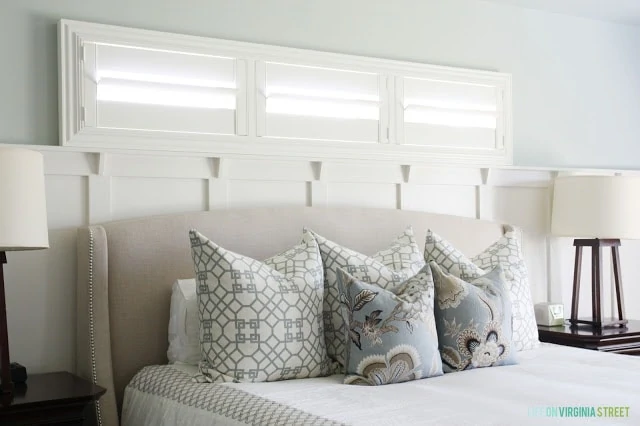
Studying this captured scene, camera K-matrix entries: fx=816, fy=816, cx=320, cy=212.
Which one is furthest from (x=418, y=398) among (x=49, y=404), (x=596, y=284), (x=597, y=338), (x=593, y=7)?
(x=593, y=7)

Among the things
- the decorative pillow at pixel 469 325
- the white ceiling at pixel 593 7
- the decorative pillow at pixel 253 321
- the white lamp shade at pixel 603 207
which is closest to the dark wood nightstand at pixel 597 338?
the white lamp shade at pixel 603 207

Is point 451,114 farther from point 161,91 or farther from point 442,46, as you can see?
point 161,91

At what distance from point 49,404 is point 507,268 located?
1.84 meters

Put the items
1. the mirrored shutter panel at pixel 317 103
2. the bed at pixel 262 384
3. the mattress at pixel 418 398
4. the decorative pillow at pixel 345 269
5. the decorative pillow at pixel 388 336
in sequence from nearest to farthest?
the mattress at pixel 418 398, the bed at pixel 262 384, the decorative pillow at pixel 388 336, the decorative pillow at pixel 345 269, the mirrored shutter panel at pixel 317 103

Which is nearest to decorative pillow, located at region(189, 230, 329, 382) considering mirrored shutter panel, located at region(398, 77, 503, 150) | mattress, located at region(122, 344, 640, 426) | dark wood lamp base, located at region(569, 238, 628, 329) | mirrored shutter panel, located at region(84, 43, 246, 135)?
mattress, located at region(122, 344, 640, 426)

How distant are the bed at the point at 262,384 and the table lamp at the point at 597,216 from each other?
522 millimetres

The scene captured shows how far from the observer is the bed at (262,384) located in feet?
7.35

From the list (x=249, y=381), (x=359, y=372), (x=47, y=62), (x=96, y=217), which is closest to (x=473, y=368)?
(x=359, y=372)

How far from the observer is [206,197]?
328 cm

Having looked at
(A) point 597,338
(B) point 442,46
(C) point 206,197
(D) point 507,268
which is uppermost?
(B) point 442,46

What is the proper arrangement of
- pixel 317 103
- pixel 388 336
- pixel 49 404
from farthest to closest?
pixel 317 103 → pixel 388 336 → pixel 49 404

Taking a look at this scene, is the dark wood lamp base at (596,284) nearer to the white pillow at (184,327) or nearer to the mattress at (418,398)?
the mattress at (418,398)

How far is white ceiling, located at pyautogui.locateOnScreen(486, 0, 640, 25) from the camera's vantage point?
13.4ft

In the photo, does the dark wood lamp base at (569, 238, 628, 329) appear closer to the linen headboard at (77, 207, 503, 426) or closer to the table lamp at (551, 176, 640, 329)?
the table lamp at (551, 176, 640, 329)
